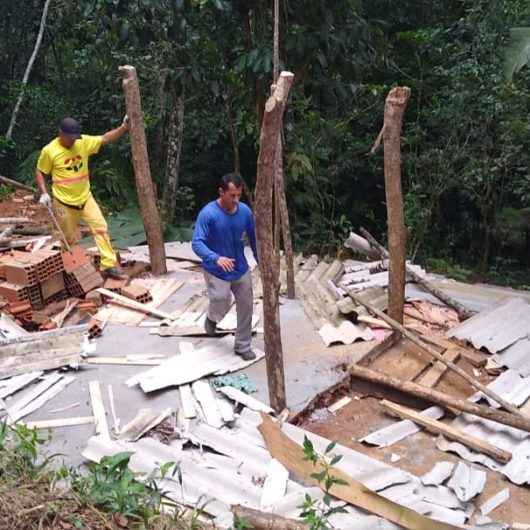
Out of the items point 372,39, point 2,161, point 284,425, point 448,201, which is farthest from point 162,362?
point 2,161

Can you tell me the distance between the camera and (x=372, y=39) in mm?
9820

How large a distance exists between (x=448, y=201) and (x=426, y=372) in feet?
25.2

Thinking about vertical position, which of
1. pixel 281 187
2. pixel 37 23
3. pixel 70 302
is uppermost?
pixel 37 23

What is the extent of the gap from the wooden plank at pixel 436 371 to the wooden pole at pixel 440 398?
392 millimetres

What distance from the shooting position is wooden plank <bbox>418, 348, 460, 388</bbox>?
6270 millimetres

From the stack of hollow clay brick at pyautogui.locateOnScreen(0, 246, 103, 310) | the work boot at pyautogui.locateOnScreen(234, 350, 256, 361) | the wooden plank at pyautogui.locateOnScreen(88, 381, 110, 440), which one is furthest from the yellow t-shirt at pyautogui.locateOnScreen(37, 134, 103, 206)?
the work boot at pyautogui.locateOnScreen(234, 350, 256, 361)

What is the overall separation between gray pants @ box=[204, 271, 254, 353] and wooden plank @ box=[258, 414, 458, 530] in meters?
1.44

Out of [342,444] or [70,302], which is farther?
[70,302]

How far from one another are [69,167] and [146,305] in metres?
2.05

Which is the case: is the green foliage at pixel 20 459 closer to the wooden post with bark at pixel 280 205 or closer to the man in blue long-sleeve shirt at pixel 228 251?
the man in blue long-sleeve shirt at pixel 228 251

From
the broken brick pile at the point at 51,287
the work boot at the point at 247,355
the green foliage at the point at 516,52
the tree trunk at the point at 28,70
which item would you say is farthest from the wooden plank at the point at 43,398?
the tree trunk at the point at 28,70

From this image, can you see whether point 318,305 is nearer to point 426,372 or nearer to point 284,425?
point 426,372

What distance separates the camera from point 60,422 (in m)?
5.35

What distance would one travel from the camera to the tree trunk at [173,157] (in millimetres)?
12548
